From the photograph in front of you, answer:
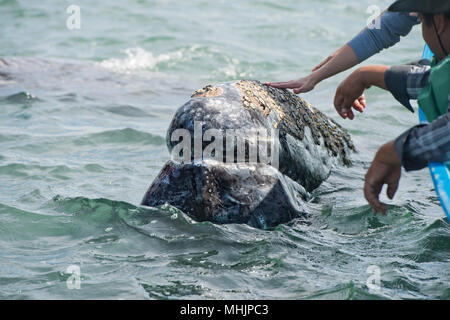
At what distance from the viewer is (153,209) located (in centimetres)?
445

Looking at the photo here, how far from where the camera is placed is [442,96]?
138 inches

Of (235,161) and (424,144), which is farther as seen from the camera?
(235,161)

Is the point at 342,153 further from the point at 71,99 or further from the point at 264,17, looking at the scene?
the point at 264,17

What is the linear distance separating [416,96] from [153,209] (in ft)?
6.03

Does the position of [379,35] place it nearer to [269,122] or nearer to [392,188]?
[269,122]

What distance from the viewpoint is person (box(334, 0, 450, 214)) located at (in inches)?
122

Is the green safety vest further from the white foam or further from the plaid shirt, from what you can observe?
the white foam

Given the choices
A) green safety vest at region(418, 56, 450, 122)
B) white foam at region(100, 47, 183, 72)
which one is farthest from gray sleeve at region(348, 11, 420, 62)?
white foam at region(100, 47, 183, 72)

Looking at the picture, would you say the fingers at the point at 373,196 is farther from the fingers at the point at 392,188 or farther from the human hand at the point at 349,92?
the human hand at the point at 349,92

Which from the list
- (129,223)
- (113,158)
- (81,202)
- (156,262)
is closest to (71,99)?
(113,158)

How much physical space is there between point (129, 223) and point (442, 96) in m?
2.15

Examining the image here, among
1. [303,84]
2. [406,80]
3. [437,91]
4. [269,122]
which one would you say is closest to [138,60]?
[269,122]

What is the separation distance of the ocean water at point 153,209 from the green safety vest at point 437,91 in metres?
0.95

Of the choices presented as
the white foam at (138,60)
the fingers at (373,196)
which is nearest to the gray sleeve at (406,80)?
the fingers at (373,196)
